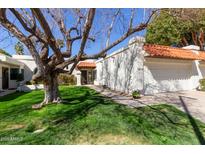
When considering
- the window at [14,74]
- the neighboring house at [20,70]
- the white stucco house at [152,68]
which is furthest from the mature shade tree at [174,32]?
the window at [14,74]

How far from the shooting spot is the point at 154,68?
16.1 meters

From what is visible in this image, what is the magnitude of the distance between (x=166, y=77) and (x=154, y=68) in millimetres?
1632

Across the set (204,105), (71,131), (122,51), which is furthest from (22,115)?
(122,51)

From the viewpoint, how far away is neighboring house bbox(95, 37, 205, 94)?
1527cm

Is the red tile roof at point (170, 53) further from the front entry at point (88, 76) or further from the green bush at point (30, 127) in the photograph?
the front entry at point (88, 76)

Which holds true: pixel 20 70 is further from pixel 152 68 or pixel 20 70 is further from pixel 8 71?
pixel 152 68

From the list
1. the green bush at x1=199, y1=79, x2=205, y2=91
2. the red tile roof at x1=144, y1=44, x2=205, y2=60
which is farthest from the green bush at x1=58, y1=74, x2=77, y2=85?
the green bush at x1=199, y1=79, x2=205, y2=91

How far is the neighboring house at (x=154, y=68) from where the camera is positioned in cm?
1527

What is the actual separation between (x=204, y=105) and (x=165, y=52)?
6646 mm

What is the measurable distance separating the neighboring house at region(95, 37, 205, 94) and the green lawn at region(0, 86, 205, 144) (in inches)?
211

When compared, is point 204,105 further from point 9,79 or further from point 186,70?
point 9,79

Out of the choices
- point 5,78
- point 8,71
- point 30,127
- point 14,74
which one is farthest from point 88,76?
point 30,127

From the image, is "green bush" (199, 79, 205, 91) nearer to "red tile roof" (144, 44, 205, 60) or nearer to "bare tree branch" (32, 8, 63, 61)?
"red tile roof" (144, 44, 205, 60)

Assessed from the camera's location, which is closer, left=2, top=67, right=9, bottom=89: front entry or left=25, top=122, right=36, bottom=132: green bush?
left=25, top=122, right=36, bottom=132: green bush
